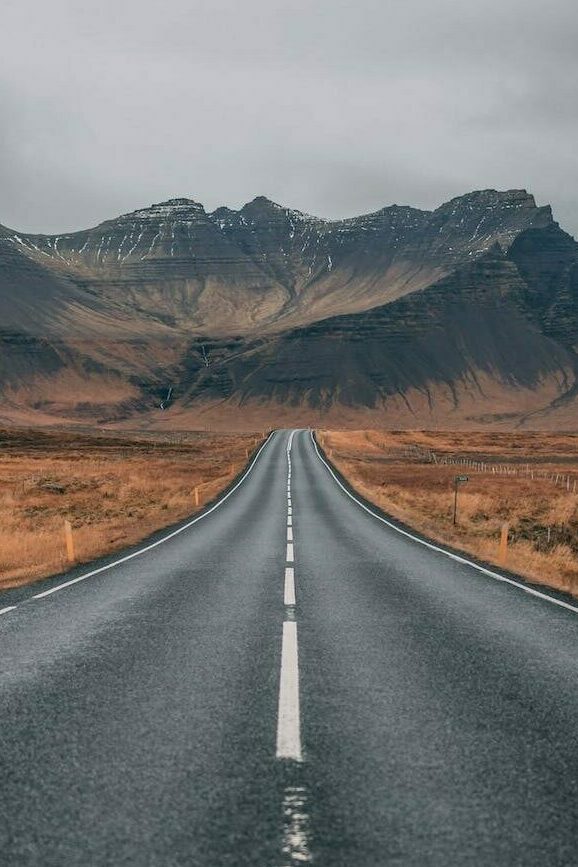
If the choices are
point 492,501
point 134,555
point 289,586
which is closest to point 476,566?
point 289,586

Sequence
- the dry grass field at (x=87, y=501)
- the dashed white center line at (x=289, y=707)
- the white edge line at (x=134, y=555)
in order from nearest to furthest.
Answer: the dashed white center line at (x=289, y=707) < the white edge line at (x=134, y=555) < the dry grass field at (x=87, y=501)

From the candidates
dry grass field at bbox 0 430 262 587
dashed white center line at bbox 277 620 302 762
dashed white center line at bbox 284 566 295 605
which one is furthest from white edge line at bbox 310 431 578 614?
dry grass field at bbox 0 430 262 587

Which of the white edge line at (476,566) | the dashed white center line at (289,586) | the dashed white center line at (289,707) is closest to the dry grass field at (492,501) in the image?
the white edge line at (476,566)

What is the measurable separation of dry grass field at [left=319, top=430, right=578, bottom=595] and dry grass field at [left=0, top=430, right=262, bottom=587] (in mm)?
9501

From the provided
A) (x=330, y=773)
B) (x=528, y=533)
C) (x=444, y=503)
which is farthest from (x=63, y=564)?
(x=444, y=503)

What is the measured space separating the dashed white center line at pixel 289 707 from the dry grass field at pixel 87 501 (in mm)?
7535

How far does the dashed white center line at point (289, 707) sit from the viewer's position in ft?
16.3

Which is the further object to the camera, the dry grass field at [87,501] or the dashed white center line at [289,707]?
the dry grass field at [87,501]

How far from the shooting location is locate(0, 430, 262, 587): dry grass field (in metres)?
17.7

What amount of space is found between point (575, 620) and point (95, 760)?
7084 mm

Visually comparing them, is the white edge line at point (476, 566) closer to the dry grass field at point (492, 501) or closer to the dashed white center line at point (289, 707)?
the dry grass field at point (492, 501)

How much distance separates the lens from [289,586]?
1226cm

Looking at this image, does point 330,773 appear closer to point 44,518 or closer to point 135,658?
point 135,658

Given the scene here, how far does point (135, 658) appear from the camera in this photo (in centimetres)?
746
